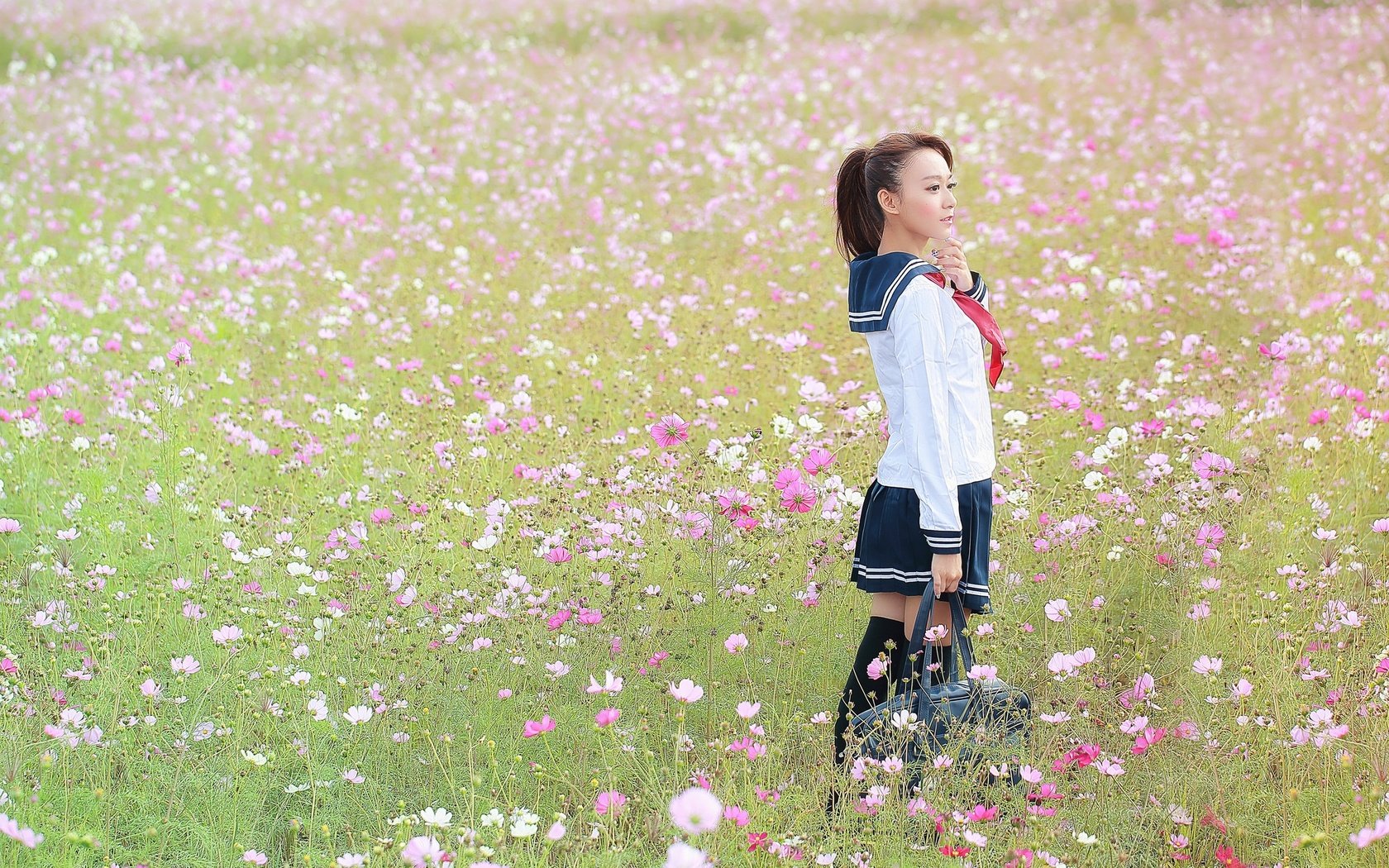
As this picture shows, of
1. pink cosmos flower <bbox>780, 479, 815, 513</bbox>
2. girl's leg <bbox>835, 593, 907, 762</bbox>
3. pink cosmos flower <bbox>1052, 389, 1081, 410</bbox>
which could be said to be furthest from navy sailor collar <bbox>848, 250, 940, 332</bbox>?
pink cosmos flower <bbox>1052, 389, 1081, 410</bbox>

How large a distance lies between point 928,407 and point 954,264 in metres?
0.40

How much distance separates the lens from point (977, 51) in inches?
522

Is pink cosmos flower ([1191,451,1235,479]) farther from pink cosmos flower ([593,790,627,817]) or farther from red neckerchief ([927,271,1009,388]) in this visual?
pink cosmos flower ([593,790,627,817])

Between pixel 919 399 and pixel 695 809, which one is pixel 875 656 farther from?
pixel 695 809

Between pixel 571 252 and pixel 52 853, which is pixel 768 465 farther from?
pixel 571 252

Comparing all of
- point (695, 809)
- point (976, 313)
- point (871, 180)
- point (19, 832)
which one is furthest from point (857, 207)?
point (19, 832)

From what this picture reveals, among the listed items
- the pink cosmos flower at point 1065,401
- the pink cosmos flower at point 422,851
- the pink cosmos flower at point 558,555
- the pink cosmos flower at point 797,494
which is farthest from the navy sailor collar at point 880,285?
the pink cosmos flower at point 1065,401

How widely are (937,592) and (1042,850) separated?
0.61 metres

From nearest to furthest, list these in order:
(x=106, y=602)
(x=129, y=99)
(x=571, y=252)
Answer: (x=106, y=602) < (x=571, y=252) < (x=129, y=99)

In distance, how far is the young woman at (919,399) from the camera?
9.71 ft

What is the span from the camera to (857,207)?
3264 millimetres

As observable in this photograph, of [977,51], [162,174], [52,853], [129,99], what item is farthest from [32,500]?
[977,51]

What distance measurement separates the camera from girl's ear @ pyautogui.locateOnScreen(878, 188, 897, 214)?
3133 mm

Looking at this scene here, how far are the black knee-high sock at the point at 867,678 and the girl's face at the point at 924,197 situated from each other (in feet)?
3.19
